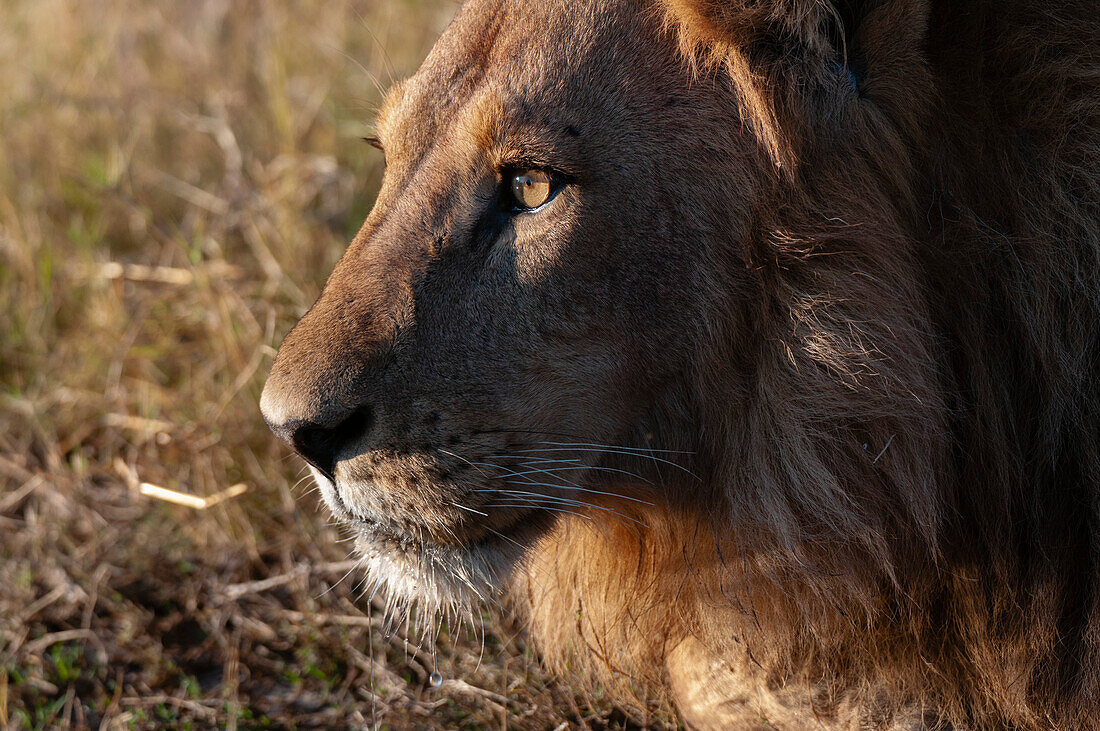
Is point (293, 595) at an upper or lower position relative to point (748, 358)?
lower

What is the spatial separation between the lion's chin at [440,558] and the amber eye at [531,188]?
59cm

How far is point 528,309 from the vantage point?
1.84 metres

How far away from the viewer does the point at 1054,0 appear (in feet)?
6.03

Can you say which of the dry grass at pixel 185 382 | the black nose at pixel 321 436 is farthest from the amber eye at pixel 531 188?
the dry grass at pixel 185 382

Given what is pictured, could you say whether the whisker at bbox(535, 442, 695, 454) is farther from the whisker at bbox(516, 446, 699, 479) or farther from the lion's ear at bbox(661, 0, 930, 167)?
the lion's ear at bbox(661, 0, 930, 167)

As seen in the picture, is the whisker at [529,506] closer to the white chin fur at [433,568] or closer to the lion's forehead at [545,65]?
the white chin fur at [433,568]

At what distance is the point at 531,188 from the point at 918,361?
2.42 ft

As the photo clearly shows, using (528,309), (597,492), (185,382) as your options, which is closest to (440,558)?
(597,492)

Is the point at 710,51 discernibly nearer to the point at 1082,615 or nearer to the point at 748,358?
the point at 748,358

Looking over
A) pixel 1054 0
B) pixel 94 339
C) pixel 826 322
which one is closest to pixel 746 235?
pixel 826 322

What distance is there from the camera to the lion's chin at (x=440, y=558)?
193cm

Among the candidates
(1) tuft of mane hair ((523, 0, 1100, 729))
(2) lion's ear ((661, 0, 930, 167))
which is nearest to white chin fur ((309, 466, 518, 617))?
(1) tuft of mane hair ((523, 0, 1100, 729))

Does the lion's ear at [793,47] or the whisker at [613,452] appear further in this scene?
the whisker at [613,452]

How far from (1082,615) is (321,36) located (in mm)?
4393
